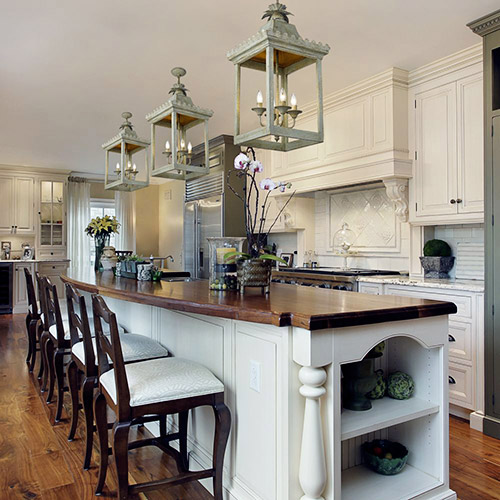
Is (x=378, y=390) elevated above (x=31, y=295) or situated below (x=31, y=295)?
below

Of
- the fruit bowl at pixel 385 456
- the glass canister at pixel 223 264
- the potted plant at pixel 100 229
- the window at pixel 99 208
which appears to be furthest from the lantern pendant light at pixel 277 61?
the window at pixel 99 208

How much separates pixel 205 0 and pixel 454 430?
314 cm

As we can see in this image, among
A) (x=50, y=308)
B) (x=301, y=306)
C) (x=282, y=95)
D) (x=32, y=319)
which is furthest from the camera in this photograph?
(x=32, y=319)

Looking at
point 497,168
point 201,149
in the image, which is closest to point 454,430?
point 497,168

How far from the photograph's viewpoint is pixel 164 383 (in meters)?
1.77

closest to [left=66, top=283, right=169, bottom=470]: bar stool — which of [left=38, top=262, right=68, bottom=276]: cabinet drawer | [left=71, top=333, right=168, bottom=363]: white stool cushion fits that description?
[left=71, top=333, right=168, bottom=363]: white stool cushion

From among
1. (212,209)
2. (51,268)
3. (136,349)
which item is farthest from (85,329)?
(51,268)

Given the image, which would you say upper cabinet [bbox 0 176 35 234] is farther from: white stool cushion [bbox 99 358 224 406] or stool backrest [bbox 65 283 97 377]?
white stool cushion [bbox 99 358 224 406]

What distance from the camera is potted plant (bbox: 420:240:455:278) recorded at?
3625 mm

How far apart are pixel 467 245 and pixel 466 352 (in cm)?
100

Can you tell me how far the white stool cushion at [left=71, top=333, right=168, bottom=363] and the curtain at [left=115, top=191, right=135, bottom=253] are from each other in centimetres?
671

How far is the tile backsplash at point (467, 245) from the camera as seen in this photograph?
3.52 m

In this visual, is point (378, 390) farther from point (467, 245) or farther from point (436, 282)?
point (467, 245)

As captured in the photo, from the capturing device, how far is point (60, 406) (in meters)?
3.03
